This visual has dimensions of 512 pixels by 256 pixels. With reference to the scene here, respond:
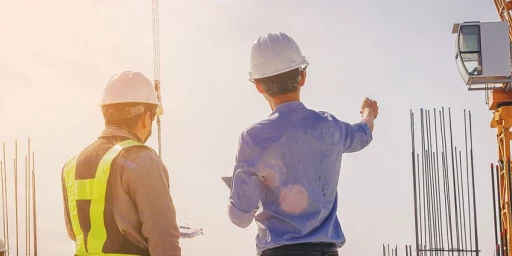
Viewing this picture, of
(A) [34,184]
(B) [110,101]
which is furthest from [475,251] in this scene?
(B) [110,101]

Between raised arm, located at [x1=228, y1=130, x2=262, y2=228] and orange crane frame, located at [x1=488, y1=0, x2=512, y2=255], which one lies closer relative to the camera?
raised arm, located at [x1=228, y1=130, x2=262, y2=228]

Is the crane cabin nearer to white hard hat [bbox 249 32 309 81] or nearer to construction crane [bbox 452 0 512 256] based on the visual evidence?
construction crane [bbox 452 0 512 256]

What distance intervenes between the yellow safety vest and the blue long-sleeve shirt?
0.75 m

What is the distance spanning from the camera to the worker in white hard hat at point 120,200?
160 inches

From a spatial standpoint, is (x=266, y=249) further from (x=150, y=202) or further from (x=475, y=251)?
(x=475, y=251)

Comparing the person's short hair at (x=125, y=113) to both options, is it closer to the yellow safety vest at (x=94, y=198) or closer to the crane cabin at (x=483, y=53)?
the yellow safety vest at (x=94, y=198)

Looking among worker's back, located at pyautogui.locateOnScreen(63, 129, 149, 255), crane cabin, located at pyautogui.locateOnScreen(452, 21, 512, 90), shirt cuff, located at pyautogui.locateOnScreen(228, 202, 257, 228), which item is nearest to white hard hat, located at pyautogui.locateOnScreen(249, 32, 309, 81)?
shirt cuff, located at pyautogui.locateOnScreen(228, 202, 257, 228)

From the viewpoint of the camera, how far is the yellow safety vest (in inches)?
163

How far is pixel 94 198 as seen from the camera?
13.7 feet

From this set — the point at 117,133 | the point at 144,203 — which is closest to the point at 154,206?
the point at 144,203

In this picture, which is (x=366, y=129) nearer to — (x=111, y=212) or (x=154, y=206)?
(x=154, y=206)

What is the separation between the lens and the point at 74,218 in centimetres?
426

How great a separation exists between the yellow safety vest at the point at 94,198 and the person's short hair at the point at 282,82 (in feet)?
2.55

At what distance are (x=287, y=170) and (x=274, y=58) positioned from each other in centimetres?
56
